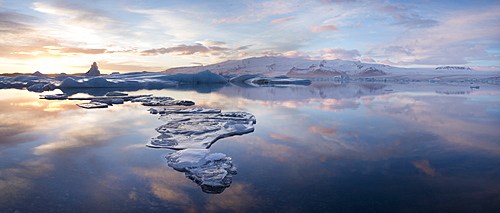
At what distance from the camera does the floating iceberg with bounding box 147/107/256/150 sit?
4.21m

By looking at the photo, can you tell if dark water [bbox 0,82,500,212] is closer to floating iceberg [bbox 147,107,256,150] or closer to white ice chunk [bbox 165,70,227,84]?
floating iceberg [bbox 147,107,256,150]

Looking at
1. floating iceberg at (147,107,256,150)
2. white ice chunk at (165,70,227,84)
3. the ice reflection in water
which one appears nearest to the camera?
the ice reflection in water

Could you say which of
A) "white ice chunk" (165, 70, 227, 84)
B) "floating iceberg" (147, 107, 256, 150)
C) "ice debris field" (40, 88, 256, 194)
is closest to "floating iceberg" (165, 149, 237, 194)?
"ice debris field" (40, 88, 256, 194)

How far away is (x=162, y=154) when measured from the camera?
12.2ft

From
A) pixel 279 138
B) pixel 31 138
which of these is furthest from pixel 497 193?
pixel 31 138

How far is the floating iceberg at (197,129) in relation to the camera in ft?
13.8

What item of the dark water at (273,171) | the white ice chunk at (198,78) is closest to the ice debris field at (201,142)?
the dark water at (273,171)

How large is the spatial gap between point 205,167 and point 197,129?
6.72ft

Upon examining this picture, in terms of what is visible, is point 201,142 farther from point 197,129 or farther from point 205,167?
point 205,167

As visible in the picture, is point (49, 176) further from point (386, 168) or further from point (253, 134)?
point (386, 168)

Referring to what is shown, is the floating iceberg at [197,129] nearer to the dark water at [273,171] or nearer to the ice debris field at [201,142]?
the ice debris field at [201,142]

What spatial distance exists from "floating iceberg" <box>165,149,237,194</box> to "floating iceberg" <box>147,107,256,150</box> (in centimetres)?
48

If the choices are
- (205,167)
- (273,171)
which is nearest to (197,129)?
(205,167)

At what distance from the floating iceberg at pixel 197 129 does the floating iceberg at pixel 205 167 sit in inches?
18.9
